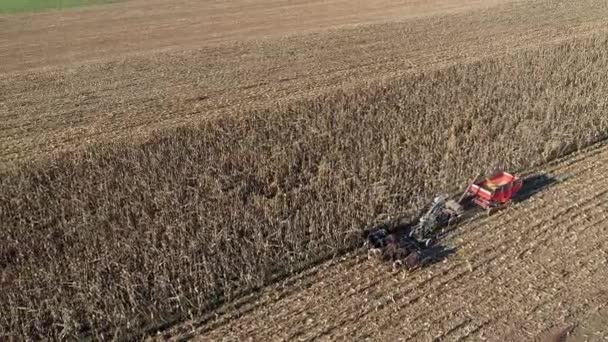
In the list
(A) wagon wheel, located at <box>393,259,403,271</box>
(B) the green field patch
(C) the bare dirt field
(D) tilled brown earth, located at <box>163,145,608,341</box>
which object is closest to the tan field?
(D) tilled brown earth, located at <box>163,145,608,341</box>

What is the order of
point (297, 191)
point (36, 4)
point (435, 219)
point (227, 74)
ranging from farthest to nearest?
point (36, 4) → point (227, 74) → point (297, 191) → point (435, 219)

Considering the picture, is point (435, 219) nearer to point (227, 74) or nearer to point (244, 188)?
point (244, 188)

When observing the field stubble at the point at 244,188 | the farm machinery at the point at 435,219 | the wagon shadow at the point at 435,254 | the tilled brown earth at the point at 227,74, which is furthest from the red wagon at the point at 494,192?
the tilled brown earth at the point at 227,74

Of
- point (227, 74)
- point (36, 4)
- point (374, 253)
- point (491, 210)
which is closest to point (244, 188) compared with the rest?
point (374, 253)

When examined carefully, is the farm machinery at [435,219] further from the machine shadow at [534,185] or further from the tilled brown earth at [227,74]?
the tilled brown earth at [227,74]

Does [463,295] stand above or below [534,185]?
below

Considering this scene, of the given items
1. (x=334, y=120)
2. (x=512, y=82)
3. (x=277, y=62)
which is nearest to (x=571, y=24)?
(x=512, y=82)

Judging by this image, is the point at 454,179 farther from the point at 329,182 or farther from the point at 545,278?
the point at 545,278
